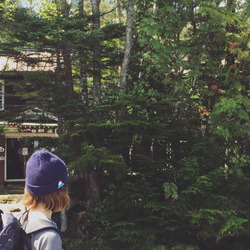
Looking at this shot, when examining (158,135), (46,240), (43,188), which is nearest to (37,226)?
(46,240)

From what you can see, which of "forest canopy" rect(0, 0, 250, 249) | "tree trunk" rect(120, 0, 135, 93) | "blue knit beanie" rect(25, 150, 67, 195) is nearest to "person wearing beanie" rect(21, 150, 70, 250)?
"blue knit beanie" rect(25, 150, 67, 195)

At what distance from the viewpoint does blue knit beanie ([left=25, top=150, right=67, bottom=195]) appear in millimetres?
1869

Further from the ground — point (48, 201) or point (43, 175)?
point (43, 175)

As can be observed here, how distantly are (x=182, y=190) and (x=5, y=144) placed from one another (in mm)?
11319

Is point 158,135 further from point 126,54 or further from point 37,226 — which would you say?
point 37,226

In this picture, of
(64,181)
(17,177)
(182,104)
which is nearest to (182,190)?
(182,104)

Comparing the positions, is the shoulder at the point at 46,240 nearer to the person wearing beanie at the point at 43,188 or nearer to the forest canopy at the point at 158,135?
the person wearing beanie at the point at 43,188

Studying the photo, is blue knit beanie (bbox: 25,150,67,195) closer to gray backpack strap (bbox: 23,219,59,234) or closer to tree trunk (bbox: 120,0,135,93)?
gray backpack strap (bbox: 23,219,59,234)

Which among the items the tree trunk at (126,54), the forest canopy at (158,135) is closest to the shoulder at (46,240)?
the forest canopy at (158,135)

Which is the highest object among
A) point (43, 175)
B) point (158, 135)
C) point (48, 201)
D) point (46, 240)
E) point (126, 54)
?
point (126, 54)

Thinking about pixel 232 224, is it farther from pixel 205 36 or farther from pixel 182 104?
pixel 205 36

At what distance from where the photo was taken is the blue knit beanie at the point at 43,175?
187 centimetres

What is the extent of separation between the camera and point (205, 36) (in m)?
8.42

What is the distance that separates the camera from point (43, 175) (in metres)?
1.87
